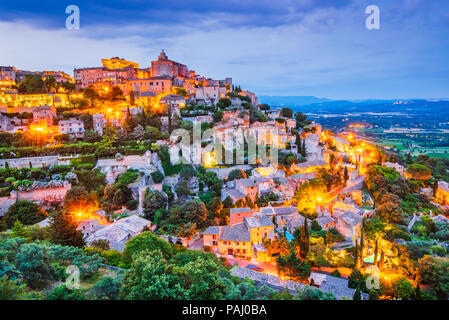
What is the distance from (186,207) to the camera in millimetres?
17062

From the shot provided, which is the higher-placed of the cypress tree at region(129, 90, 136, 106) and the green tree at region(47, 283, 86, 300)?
the cypress tree at region(129, 90, 136, 106)

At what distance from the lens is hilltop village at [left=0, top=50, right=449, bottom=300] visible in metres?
8.57

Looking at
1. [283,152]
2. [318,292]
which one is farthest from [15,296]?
[283,152]

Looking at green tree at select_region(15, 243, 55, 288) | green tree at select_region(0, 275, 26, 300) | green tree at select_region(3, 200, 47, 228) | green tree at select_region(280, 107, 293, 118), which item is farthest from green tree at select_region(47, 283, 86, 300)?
green tree at select_region(280, 107, 293, 118)

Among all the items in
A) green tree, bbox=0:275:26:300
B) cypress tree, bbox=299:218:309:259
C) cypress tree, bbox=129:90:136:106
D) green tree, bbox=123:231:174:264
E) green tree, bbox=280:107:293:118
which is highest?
cypress tree, bbox=129:90:136:106

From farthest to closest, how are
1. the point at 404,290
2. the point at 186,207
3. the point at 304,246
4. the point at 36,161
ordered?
the point at 36,161 → the point at 186,207 → the point at 304,246 → the point at 404,290

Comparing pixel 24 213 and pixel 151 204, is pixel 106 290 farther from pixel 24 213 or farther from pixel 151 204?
pixel 24 213

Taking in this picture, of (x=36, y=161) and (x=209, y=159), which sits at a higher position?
(x=36, y=161)

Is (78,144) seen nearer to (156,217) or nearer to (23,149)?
(23,149)

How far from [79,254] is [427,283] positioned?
1498cm

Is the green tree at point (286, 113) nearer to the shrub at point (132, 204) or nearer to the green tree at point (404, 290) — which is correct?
the shrub at point (132, 204)

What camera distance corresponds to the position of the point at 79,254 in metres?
9.96

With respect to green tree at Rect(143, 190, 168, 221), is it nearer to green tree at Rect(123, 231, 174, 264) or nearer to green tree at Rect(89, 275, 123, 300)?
green tree at Rect(123, 231, 174, 264)

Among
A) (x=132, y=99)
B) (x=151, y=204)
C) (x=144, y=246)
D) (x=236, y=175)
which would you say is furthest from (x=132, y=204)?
(x=132, y=99)
